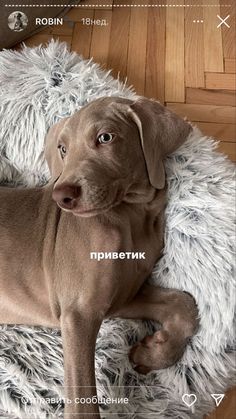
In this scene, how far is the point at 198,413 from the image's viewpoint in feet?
6.84

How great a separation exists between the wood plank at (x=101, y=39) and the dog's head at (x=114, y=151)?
1078 millimetres

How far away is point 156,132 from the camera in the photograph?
1946 mm

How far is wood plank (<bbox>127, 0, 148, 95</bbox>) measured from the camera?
2949 mm

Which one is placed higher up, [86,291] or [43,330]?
[86,291]

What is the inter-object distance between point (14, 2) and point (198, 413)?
2085 mm

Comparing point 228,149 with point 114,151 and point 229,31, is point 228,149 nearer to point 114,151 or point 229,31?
point 229,31

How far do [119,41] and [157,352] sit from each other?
5.73ft

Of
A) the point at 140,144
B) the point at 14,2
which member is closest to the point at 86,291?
the point at 140,144

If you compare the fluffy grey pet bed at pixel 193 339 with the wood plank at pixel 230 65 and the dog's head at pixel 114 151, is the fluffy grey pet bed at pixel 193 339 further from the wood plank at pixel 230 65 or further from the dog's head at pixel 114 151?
the wood plank at pixel 230 65

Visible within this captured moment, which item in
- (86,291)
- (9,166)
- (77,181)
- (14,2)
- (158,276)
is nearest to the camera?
(77,181)

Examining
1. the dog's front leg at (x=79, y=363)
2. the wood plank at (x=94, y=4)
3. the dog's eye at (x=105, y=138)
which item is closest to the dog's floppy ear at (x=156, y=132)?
the dog's eye at (x=105, y=138)

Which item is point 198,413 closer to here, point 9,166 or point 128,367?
point 128,367

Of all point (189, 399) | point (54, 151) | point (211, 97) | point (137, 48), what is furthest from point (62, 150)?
point (137, 48)

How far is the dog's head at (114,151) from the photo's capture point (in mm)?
1764
